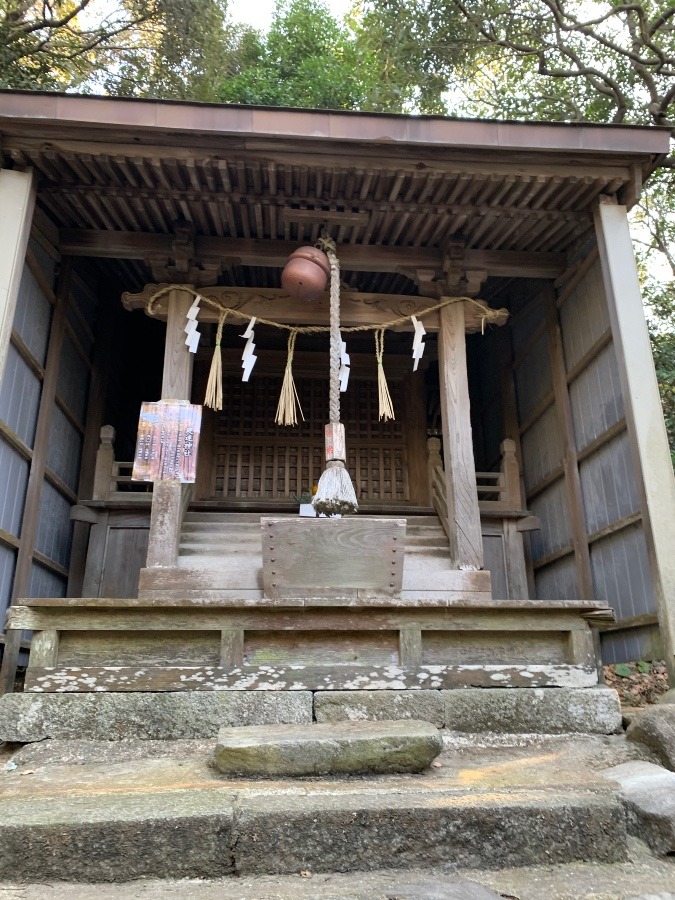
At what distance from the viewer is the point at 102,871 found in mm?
2123

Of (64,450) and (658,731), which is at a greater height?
(64,450)

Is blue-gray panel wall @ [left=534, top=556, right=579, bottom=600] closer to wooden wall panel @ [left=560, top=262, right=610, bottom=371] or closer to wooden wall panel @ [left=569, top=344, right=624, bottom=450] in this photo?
wooden wall panel @ [left=569, top=344, right=624, bottom=450]

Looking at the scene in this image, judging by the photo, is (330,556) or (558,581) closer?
(330,556)

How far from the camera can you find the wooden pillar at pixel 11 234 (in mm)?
4598

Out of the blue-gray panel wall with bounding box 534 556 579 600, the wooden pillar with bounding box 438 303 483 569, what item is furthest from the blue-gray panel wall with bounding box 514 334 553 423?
the blue-gray panel wall with bounding box 534 556 579 600

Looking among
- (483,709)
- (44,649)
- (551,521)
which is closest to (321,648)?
(483,709)

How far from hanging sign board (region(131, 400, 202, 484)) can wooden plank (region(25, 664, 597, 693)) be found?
1.92m

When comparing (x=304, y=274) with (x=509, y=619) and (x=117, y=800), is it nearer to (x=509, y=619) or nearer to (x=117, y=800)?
(x=509, y=619)

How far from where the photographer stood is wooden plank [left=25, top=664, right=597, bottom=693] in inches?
144

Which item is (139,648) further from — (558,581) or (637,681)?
(558,581)

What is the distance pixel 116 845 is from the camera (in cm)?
214

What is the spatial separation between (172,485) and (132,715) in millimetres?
2149

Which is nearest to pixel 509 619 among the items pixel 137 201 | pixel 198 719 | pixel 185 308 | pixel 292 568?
pixel 292 568

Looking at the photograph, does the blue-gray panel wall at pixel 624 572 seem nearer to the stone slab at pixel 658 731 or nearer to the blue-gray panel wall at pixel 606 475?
the blue-gray panel wall at pixel 606 475
